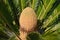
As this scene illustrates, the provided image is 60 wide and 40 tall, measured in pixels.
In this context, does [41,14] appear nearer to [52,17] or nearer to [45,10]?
[45,10]

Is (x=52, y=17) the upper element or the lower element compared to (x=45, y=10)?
lower

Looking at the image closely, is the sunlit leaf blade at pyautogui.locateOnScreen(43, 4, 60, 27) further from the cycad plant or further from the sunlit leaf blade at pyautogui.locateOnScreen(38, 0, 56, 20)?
the sunlit leaf blade at pyautogui.locateOnScreen(38, 0, 56, 20)

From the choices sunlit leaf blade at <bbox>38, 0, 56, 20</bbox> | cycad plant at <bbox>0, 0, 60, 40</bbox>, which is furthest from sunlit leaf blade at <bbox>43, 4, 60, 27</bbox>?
sunlit leaf blade at <bbox>38, 0, 56, 20</bbox>

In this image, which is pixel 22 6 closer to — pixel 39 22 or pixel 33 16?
pixel 39 22

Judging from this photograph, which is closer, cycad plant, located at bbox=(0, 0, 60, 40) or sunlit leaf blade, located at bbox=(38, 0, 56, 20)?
cycad plant, located at bbox=(0, 0, 60, 40)

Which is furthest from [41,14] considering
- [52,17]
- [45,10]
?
[52,17]

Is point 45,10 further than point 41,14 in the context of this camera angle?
No

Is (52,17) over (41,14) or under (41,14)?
under

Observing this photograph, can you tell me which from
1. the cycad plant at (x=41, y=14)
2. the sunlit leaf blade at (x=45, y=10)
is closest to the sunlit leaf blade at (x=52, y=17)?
the cycad plant at (x=41, y=14)

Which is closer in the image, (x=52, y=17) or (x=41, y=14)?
(x=52, y=17)

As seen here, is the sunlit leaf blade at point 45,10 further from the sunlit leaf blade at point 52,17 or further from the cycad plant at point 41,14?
the sunlit leaf blade at point 52,17

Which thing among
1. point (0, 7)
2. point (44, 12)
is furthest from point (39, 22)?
point (0, 7)
